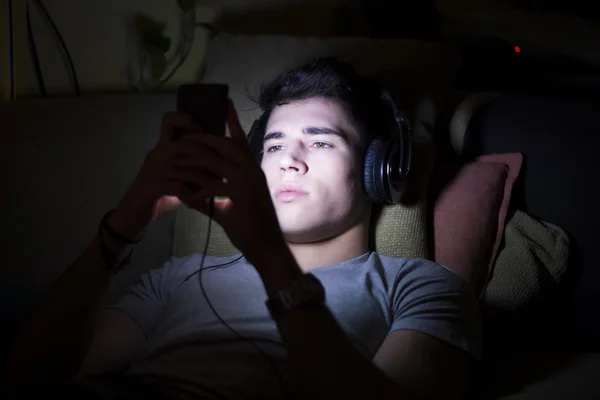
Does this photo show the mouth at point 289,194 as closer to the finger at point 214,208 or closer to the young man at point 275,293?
the young man at point 275,293

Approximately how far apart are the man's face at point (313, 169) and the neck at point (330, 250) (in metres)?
0.01

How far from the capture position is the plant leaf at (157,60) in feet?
5.45

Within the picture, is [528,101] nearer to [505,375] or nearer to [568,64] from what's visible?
[568,64]

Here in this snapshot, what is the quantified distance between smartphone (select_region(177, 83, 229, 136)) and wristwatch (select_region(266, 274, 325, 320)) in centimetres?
21

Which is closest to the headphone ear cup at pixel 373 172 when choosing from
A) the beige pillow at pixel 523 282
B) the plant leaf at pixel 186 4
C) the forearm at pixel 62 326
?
the beige pillow at pixel 523 282

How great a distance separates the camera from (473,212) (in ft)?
3.96

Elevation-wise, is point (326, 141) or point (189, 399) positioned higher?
point (326, 141)

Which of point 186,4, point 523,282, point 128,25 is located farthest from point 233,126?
point 128,25

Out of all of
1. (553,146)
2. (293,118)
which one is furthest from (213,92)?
(553,146)

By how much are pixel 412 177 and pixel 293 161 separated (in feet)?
1.09

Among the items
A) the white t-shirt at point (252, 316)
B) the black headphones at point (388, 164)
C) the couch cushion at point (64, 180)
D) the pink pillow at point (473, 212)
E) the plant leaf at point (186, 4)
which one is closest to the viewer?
the white t-shirt at point (252, 316)

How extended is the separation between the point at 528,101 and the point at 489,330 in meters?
0.56

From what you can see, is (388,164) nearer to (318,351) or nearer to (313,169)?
(313,169)

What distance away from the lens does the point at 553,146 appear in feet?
4.16
